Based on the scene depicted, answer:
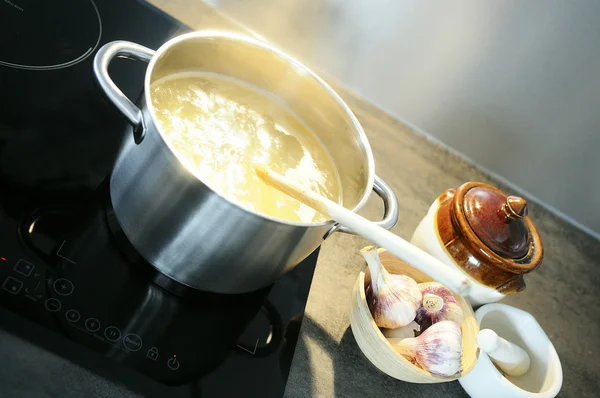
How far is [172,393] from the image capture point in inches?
21.2

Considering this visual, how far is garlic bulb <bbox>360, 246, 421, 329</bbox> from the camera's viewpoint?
Result: 0.62 metres

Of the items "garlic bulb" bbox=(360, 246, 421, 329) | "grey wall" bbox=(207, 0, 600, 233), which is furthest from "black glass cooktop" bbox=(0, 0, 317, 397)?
"grey wall" bbox=(207, 0, 600, 233)

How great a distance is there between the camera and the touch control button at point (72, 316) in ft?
1.70

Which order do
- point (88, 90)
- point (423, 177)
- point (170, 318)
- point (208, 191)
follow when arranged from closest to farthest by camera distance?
1. point (208, 191)
2. point (170, 318)
3. point (88, 90)
4. point (423, 177)

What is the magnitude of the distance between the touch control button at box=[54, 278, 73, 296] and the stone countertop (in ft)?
0.86

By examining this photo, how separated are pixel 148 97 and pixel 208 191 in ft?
0.35

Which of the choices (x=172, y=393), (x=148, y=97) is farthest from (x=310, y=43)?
(x=172, y=393)

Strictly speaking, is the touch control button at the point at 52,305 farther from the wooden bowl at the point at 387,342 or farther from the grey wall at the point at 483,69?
the grey wall at the point at 483,69

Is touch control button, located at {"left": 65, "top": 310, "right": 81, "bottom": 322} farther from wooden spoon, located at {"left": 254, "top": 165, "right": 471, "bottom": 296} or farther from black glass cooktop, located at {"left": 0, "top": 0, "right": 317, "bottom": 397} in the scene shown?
wooden spoon, located at {"left": 254, "top": 165, "right": 471, "bottom": 296}

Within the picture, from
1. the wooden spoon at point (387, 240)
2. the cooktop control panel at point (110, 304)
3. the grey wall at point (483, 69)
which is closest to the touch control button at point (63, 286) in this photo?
the cooktop control panel at point (110, 304)

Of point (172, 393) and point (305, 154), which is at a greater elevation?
point (305, 154)

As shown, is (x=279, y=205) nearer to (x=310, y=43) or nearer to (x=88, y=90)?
(x=88, y=90)

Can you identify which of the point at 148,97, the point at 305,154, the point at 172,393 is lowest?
the point at 172,393

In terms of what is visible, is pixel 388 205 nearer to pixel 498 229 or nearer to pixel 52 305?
pixel 498 229
